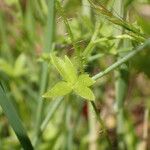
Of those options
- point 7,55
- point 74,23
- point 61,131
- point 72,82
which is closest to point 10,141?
point 61,131

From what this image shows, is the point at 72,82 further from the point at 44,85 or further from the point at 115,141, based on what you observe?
the point at 115,141

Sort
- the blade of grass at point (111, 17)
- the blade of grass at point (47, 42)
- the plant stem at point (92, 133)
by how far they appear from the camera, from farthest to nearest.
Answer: the plant stem at point (92, 133)
the blade of grass at point (47, 42)
the blade of grass at point (111, 17)

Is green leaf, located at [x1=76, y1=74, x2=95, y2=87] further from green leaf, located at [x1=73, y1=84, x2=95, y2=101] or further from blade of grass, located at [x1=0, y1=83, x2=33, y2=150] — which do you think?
blade of grass, located at [x1=0, y1=83, x2=33, y2=150]

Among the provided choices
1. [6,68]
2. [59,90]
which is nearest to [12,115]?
[59,90]

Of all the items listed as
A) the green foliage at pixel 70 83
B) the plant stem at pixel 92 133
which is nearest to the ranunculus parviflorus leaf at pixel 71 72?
the green foliage at pixel 70 83

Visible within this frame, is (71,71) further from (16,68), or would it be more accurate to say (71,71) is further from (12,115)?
(16,68)

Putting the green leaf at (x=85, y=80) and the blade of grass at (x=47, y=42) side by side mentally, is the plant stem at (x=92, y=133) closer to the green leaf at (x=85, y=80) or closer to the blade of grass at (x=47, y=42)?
the blade of grass at (x=47, y=42)

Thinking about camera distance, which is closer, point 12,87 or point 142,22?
point 142,22

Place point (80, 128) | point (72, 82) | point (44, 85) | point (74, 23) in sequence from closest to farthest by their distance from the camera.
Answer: point (72, 82)
point (44, 85)
point (74, 23)
point (80, 128)

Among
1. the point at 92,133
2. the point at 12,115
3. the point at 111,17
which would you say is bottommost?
the point at 92,133
